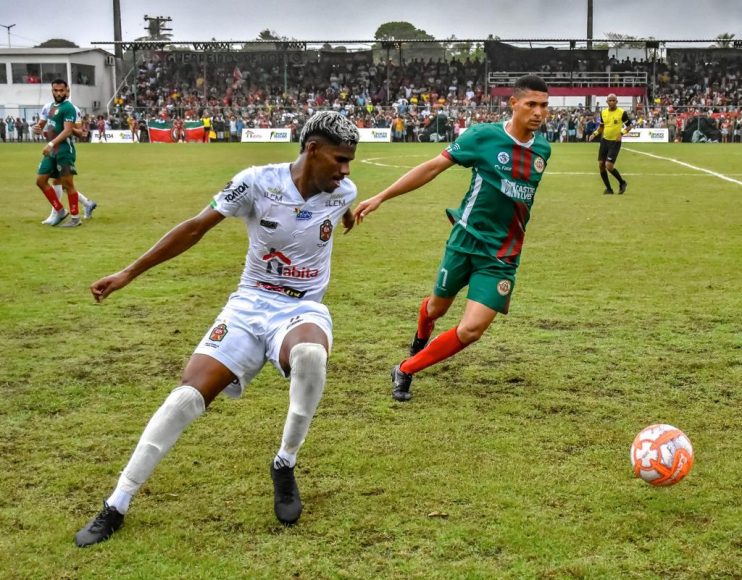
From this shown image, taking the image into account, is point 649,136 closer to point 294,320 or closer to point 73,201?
point 73,201

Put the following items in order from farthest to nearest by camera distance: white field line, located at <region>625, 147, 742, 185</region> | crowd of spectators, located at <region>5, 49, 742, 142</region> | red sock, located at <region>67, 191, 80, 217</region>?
crowd of spectators, located at <region>5, 49, 742, 142</region> < white field line, located at <region>625, 147, 742, 185</region> < red sock, located at <region>67, 191, 80, 217</region>

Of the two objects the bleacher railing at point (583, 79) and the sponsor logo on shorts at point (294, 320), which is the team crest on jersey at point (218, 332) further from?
the bleacher railing at point (583, 79)

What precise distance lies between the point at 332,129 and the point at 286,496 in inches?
73.4

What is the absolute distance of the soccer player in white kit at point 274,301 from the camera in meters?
4.39

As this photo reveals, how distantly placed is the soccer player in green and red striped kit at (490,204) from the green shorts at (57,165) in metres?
10.5

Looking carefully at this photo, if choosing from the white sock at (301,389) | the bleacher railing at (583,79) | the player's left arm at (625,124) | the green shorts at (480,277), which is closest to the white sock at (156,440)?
the white sock at (301,389)

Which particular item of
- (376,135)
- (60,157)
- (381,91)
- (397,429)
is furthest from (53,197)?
(381,91)

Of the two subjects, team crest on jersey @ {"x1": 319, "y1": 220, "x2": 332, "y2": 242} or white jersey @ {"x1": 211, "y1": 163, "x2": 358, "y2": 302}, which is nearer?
white jersey @ {"x1": 211, "y1": 163, "x2": 358, "y2": 302}

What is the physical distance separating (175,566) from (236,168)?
24.8 m

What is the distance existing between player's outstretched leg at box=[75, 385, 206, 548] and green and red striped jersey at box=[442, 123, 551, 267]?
110 inches

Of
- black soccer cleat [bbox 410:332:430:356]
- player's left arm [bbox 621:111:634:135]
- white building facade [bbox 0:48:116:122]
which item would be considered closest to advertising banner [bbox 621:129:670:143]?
player's left arm [bbox 621:111:634:135]

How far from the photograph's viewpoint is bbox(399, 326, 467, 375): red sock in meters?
6.54

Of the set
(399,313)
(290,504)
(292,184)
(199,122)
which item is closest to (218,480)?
(290,504)

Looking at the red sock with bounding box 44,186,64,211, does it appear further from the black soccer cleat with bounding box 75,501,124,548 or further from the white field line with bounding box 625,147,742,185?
the white field line with bounding box 625,147,742,185
